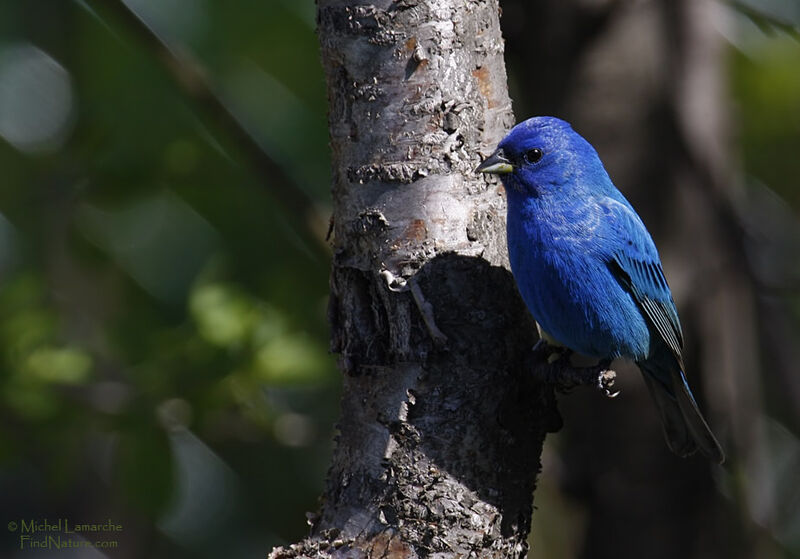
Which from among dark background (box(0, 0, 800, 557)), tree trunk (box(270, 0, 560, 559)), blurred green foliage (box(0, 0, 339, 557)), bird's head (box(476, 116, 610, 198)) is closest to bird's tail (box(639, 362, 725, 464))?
dark background (box(0, 0, 800, 557))

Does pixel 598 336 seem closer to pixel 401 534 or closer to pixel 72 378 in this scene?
pixel 401 534

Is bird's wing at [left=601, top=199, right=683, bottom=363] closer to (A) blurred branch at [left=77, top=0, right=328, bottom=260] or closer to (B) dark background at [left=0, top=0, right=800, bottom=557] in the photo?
(B) dark background at [left=0, top=0, right=800, bottom=557]

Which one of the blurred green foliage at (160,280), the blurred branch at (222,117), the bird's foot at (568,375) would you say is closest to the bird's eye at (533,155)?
the bird's foot at (568,375)

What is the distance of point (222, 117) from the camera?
3.77 m

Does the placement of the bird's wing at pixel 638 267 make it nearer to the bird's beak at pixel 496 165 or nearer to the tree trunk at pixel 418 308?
the bird's beak at pixel 496 165

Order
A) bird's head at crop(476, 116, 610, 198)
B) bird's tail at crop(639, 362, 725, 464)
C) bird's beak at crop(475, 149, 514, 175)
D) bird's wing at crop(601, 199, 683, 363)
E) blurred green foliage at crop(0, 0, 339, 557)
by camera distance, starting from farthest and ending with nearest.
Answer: blurred green foliage at crop(0, 0, 339, 557) < bird's tail at crop(639, 362, 725, 464) < bird's wing at crop(601, 199, 683, 363) < bird's head at crop(476, 116, 610, 198) < bird's beak at crop(475, 149, 514, 175)

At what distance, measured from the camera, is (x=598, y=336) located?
3008mm

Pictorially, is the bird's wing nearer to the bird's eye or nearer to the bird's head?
the bird's head

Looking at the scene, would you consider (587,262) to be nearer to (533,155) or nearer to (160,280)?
(533,155)

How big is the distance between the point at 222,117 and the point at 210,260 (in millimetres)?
593

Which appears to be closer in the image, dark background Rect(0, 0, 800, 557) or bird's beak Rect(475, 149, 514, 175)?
bird's beak Rect(475, 149, 514, 175)

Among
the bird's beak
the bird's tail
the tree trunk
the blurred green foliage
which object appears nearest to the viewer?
the tree trunk

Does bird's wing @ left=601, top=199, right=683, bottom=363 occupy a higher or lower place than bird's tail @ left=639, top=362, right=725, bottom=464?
higher

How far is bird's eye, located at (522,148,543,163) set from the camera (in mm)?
2797
